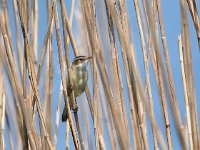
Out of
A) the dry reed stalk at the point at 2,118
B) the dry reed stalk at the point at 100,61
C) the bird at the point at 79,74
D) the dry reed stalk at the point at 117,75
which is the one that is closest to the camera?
the dry reed stalk at the point at 100,61

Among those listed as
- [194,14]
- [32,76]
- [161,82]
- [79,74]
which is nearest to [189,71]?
[161,82]

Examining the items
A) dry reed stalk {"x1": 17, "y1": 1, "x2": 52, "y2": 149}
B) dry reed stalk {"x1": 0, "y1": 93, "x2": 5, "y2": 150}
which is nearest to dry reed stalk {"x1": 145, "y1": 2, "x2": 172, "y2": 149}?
dry reed stalk {"x1": 17, "y1": 1, "x2": 52, "y2": 149}

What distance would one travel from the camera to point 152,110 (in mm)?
1499

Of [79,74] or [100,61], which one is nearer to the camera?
[100,61]

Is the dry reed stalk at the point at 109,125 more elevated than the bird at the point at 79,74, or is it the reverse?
the bird at the point at 79,74

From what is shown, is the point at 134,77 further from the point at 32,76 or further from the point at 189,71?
the point at 32,76

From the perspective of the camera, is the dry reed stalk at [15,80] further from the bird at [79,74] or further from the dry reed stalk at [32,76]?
the bird at [79,74]

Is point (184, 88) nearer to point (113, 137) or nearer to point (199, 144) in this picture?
point (199, 144)

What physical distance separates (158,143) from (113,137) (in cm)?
22

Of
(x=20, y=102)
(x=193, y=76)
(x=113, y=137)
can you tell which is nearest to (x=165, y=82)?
(x=193, y=76)

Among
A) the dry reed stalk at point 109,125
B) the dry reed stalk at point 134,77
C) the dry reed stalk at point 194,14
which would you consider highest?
the dry reed stalk at point 194,14

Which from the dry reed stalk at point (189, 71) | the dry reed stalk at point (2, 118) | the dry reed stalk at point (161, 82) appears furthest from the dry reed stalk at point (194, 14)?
the dry reed stalk at point (2, 118)

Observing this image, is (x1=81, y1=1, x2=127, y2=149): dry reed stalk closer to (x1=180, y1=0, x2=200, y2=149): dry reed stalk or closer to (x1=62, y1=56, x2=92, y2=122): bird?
(x1=180, y1=0, x2=200, y2=149): dry reed stalk

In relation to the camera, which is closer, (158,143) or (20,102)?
(20,102)
